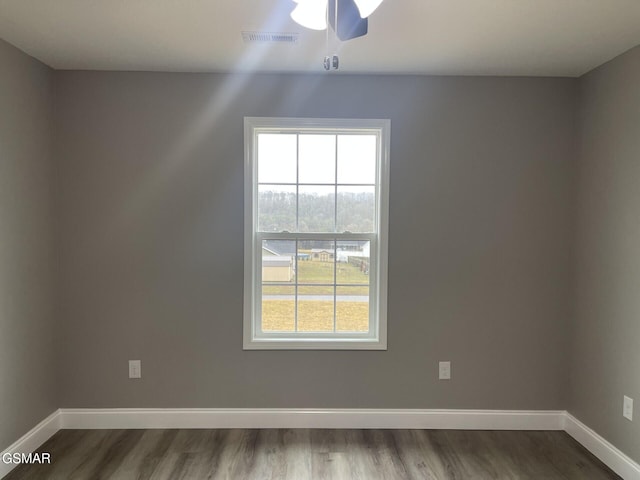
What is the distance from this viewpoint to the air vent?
2227mm

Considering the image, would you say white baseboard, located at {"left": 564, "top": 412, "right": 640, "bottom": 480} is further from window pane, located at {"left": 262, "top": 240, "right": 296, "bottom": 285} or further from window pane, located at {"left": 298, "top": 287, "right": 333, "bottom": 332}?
window pane, located at {"left": 262, "top": 240, "right": 296, "bottom": 285}

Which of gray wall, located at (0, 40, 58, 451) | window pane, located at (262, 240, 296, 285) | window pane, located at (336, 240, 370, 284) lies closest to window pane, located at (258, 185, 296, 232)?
window pane, located at (262, 240, 296, 285)

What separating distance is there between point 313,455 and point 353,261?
1290 mm

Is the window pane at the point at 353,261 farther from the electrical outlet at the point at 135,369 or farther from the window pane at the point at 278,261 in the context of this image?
the electrical outlet at the point at 135,369

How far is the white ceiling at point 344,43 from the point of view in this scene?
196 cm

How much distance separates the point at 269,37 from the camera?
7.41ft

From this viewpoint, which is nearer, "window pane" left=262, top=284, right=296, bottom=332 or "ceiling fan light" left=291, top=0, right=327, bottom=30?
"ceiling fan light" left=291, top=0, right=327, bottom=30

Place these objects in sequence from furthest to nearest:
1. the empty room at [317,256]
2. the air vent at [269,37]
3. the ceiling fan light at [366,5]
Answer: the empty room at [317,256] → the air vent at [269,37] → the ceiling fan light at [366,5]

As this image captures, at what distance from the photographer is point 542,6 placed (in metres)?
1.92

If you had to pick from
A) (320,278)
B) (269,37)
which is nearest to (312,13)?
(269,37)

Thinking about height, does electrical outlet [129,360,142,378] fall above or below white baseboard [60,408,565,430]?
above

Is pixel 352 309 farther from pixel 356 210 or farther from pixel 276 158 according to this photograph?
pixel 276 158

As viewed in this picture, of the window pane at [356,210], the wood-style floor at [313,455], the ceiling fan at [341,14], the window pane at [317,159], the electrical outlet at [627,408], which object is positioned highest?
the ceiling fan at [341,14]

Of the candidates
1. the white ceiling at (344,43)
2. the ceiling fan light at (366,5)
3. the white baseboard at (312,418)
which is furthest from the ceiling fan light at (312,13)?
the white baseboard at (312,418)
